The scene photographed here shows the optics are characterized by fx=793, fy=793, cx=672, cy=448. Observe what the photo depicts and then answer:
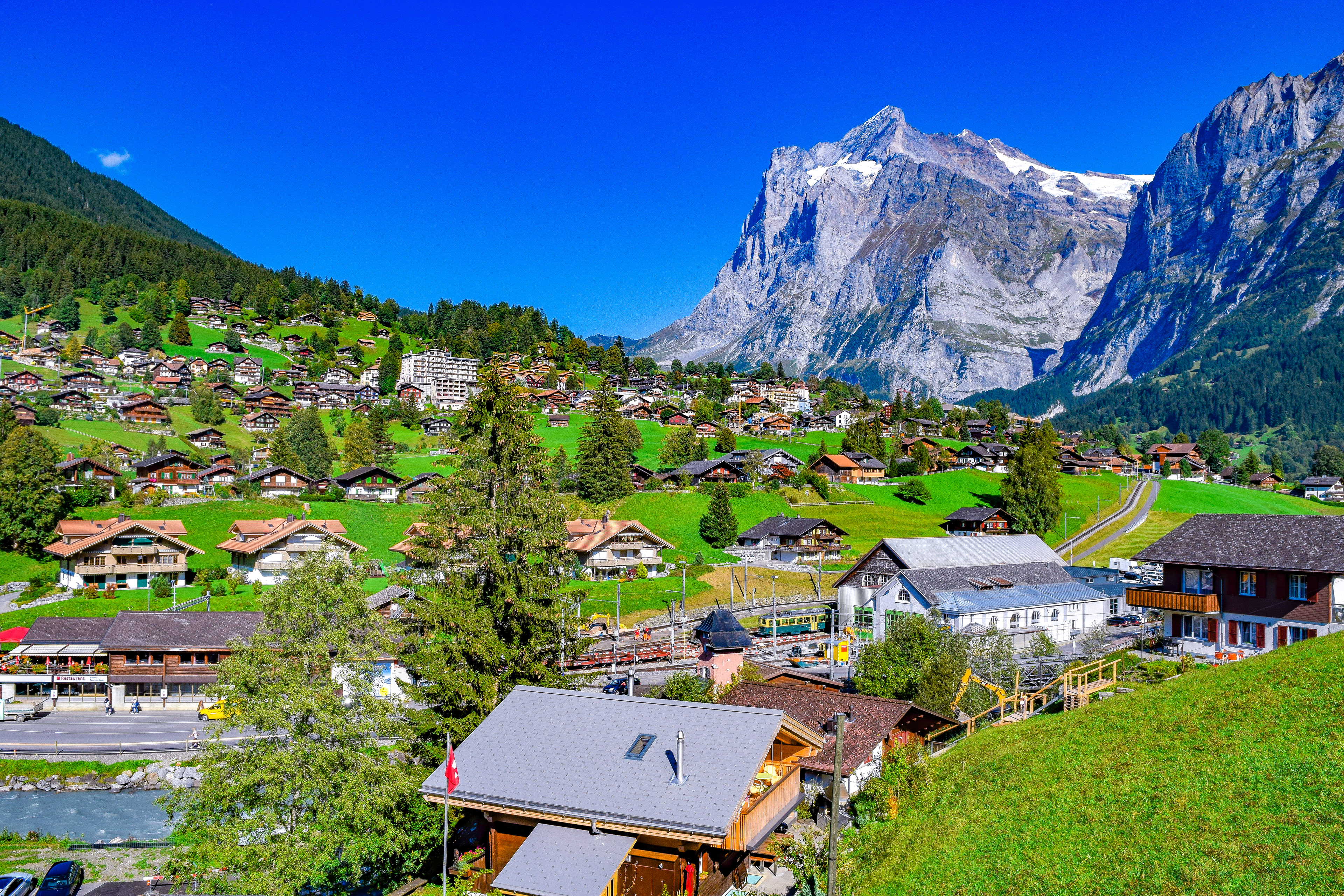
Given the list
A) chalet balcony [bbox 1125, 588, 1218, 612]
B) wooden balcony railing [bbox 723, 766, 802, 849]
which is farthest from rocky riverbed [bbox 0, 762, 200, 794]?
chalet balcony [bbox 1125, 588, 1218, 612]

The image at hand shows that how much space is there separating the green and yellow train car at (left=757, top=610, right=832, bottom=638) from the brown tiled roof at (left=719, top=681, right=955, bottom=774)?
29.9 m

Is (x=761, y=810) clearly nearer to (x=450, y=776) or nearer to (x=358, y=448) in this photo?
(x=450, y=776)

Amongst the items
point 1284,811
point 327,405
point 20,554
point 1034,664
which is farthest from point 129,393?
point 1284,811

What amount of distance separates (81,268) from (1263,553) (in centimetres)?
23478

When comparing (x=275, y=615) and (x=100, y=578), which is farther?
(x=100, y=578)

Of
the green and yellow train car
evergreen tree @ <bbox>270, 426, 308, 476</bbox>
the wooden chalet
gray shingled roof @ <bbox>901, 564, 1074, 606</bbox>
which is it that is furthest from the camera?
evergreen tree @ <bbox>270, 426, 308, 476</bbox>

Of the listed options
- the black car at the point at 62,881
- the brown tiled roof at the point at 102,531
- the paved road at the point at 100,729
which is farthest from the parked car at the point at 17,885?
the brown tiled roof at the point at 102,531

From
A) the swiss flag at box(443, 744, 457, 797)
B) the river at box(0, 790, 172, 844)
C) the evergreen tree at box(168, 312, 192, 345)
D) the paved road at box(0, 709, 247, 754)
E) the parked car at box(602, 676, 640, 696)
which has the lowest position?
the river at box(0, 790, 172, 844)

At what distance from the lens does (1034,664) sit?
34.9 meters

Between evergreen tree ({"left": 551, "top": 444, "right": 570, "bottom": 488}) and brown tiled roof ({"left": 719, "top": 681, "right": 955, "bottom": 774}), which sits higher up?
evergreen tree ({"left": 551, "top": 444, "right": 570, "bottom": 488})

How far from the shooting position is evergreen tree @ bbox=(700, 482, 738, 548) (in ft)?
287

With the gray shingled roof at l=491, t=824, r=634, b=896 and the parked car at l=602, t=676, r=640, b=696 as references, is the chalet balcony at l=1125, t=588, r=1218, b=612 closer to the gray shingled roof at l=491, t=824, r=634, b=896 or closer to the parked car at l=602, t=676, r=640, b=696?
the parked car at l=602, t=676, r=640, b=696

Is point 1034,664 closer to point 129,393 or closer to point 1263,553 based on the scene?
point 1263,553

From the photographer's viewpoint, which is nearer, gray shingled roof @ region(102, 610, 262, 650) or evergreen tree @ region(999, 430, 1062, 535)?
gray shingled roof @ region(102, 610, 262, 650)
